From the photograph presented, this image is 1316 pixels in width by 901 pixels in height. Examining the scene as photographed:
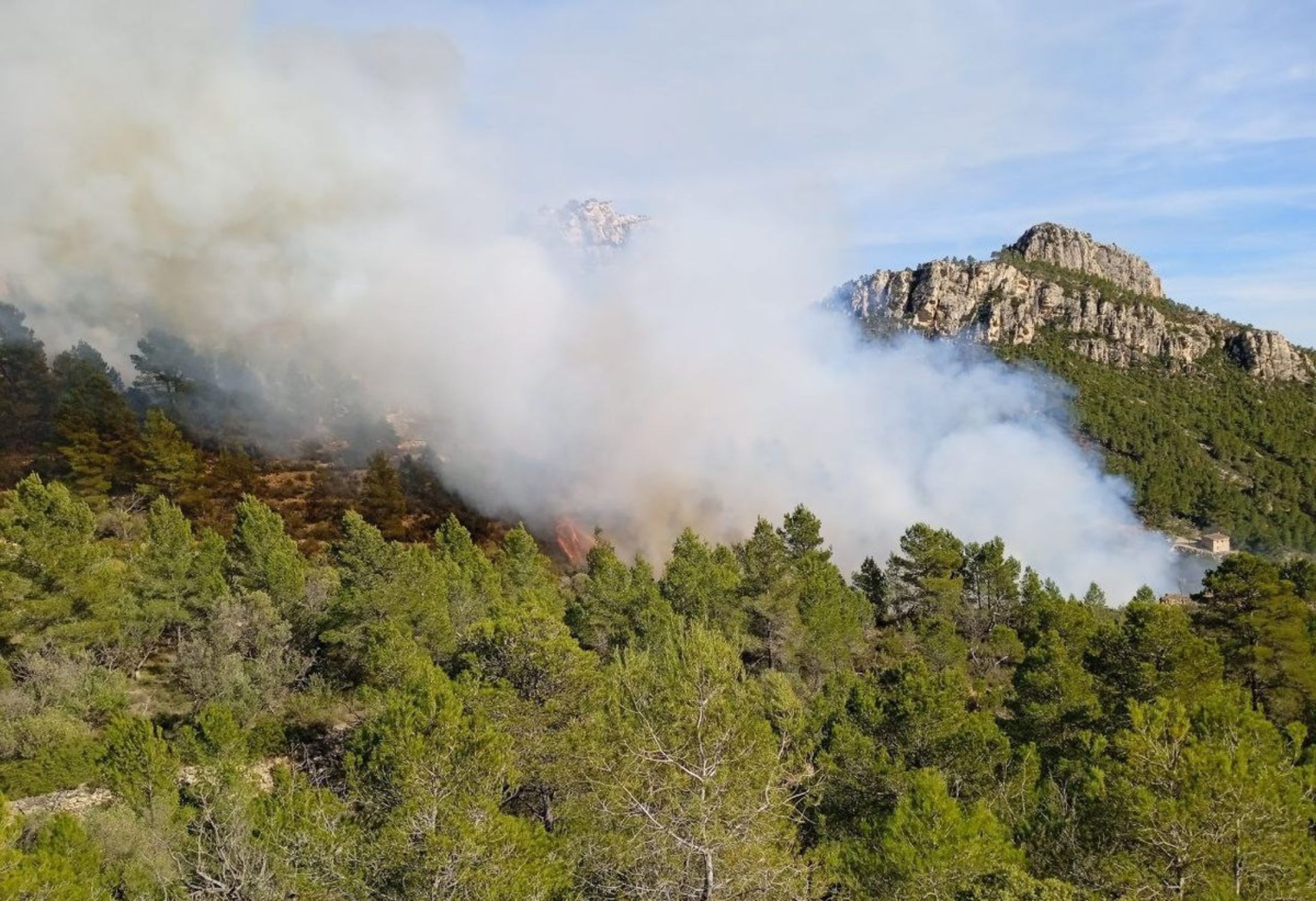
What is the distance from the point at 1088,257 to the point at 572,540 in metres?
133

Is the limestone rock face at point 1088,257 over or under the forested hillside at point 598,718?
over

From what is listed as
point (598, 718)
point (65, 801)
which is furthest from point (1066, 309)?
point (65, 801)

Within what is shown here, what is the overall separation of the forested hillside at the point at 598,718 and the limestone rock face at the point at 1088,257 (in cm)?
12412

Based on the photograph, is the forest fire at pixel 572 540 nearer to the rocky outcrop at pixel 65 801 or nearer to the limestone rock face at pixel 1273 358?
the rocky outcrop at pixel 65 801

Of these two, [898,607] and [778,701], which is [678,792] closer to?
[778,701]

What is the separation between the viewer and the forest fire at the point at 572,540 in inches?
2009

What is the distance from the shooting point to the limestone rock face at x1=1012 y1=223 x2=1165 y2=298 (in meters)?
142

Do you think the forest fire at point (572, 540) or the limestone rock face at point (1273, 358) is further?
the limestone rock face at point (1273, 358)

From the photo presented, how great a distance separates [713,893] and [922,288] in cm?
13082

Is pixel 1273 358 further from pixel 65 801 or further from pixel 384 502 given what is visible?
pixel 65 801

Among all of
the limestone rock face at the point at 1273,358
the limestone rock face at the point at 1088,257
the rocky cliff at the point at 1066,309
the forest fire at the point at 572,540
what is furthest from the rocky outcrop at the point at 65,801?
the limestone rock face at the point at 1088,257

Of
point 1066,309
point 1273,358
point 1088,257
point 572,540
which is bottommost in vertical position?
point 572,540

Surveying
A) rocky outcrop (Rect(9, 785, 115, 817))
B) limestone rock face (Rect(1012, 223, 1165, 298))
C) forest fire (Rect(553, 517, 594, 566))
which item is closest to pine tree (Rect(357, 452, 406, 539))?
forest fire (Rect(553, 517, 594, 566))

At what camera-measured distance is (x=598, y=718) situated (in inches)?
531
